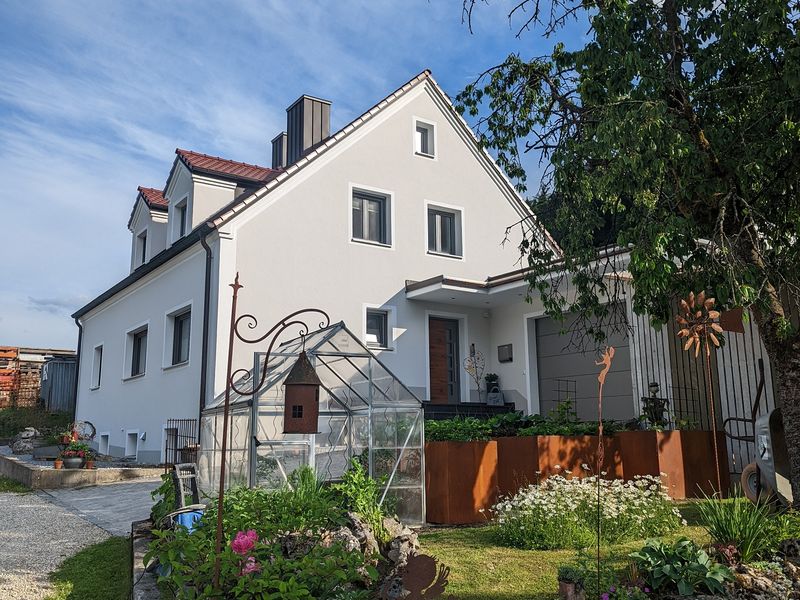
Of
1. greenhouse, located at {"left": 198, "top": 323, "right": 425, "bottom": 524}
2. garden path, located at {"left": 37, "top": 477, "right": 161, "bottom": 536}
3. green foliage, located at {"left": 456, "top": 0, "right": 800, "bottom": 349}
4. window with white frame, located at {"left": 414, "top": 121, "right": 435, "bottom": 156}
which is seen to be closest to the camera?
green foliage, located at {"left": 456, "top": 0, "right": 800, "bottom": 349}

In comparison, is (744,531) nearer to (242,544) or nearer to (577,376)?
(242,544)

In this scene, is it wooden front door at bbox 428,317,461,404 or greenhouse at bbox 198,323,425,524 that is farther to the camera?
wooden front door at bbox 428,317,461,404

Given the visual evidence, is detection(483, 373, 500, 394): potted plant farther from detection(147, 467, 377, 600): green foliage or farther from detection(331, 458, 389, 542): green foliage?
detection(147, 467, 377, 600): green foliage

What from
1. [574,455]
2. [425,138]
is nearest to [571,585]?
[574,455]

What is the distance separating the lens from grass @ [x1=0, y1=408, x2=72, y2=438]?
20094 millimetres

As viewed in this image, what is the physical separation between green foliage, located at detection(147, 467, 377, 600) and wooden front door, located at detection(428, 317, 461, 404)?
29.2ft

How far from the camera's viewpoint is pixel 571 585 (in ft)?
13.4

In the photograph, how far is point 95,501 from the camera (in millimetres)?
9664

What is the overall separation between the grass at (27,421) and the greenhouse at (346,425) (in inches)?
565

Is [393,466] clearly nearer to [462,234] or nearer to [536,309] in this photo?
[536,309]

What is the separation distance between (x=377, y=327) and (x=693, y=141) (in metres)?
8.38

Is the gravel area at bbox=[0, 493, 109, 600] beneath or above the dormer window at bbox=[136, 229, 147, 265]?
beneath

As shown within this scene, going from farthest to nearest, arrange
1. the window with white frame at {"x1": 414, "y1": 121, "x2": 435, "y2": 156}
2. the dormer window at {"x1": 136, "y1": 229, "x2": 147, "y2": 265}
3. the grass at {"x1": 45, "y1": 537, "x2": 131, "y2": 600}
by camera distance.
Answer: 1. the dormer window at {"x1": 136, "y1": 229, "x2": 147, "y2": 265}
2. the window with white frame at {"x1": 414, "y1": 121, "x2": 435, "y2": 156}
3. the grass at {"x1": 45, "y1": 537, "x2": 131, "y2": 600}

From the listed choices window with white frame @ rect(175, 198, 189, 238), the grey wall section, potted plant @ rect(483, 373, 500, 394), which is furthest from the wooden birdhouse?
the grey wall section
